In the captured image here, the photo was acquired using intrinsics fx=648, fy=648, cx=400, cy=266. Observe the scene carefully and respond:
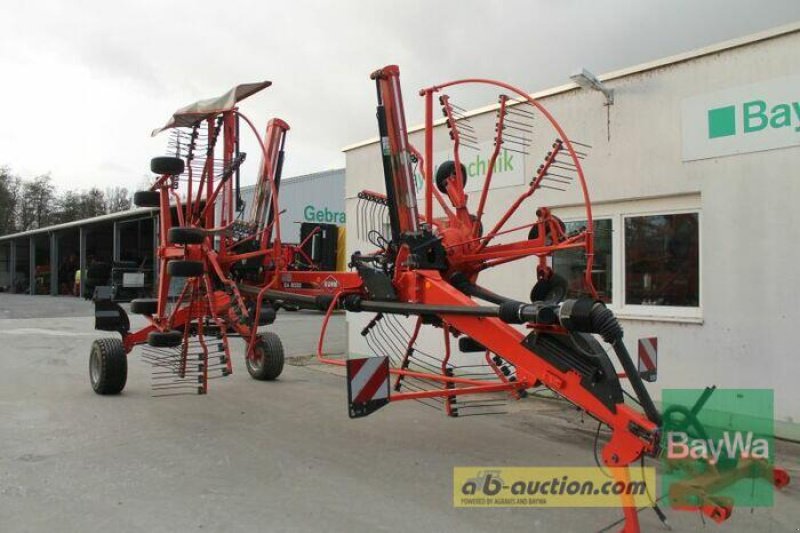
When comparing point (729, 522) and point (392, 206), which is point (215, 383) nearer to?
point (392, 206)

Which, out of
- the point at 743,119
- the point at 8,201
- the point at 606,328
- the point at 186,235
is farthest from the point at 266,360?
the point at 8,201

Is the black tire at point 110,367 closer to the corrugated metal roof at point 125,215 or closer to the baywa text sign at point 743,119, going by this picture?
the corrugated metal roof at point 125,215

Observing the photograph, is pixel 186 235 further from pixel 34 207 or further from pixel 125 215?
pixel 34 207

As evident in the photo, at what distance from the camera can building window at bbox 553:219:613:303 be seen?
7.32m

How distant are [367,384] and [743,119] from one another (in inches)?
177

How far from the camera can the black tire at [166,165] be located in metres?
6.74

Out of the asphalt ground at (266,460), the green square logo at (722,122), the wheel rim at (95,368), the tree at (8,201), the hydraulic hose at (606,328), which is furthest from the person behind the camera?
the tree at (8,201)

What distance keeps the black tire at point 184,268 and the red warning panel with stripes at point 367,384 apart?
9.46ft

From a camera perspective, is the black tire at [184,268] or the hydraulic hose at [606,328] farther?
the black tire at [184,268]

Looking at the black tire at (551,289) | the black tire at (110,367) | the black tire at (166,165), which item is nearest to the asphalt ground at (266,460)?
the black tire at (110,367)

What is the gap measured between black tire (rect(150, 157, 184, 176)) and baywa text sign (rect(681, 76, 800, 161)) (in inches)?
205

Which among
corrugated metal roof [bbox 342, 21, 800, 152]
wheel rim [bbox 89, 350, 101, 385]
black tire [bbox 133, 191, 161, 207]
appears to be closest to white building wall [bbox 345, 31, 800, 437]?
corrugated metal roof [bbox 342, 21, 800, 152]

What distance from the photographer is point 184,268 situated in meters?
6.38

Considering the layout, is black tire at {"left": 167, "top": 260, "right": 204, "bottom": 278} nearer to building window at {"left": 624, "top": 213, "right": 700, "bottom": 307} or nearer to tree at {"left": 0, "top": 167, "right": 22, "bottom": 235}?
building window at {"left": 624, "top": 213, "right": 700, "bottom": 307}
